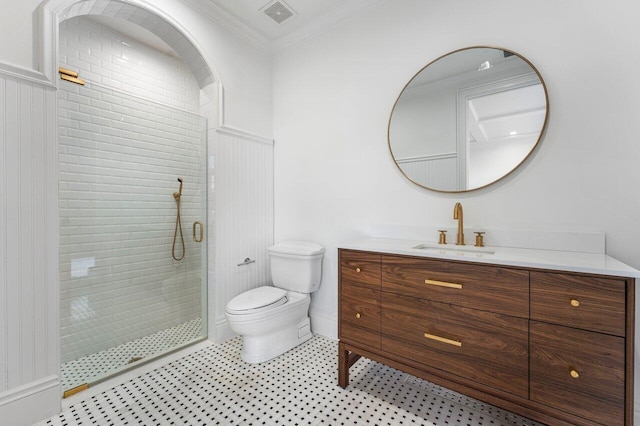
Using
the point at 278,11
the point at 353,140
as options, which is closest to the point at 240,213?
the point at 353,140

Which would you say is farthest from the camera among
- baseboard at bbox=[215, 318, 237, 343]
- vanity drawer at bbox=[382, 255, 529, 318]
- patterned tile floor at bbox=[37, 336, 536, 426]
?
baseboard at bbox=[215, 318, 237, 343]

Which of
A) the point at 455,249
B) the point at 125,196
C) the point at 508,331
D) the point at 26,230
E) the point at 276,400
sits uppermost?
the point at 125,196

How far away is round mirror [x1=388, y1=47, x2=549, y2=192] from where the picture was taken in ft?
5.16

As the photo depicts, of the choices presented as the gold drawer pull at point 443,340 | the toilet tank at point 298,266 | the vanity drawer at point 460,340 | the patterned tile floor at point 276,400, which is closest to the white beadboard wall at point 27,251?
the patterned tile floor at point 276,400

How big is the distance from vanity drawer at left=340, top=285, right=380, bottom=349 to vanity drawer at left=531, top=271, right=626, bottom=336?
73cm

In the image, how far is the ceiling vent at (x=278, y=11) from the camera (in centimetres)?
221

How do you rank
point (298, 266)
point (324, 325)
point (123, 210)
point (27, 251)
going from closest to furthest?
1. point (27, 251)
2. point (123, 210)
3. point (298, 266)
4. point (324, 325)

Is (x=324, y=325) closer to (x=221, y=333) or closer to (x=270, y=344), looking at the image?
(x=270, y=344)

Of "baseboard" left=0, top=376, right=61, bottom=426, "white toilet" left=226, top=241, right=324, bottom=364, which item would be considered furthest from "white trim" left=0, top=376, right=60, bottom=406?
"white toilet" left=226, top=241, right=324, bottom=364

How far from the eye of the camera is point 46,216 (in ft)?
4.80

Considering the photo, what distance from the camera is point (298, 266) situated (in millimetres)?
→ 2279

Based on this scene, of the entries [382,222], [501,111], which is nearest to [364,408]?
[382,222]

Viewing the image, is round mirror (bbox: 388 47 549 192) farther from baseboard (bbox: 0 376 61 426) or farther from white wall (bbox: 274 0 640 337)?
baseboard (bbox: 0 376 61 426)

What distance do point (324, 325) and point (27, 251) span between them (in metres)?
1.95
